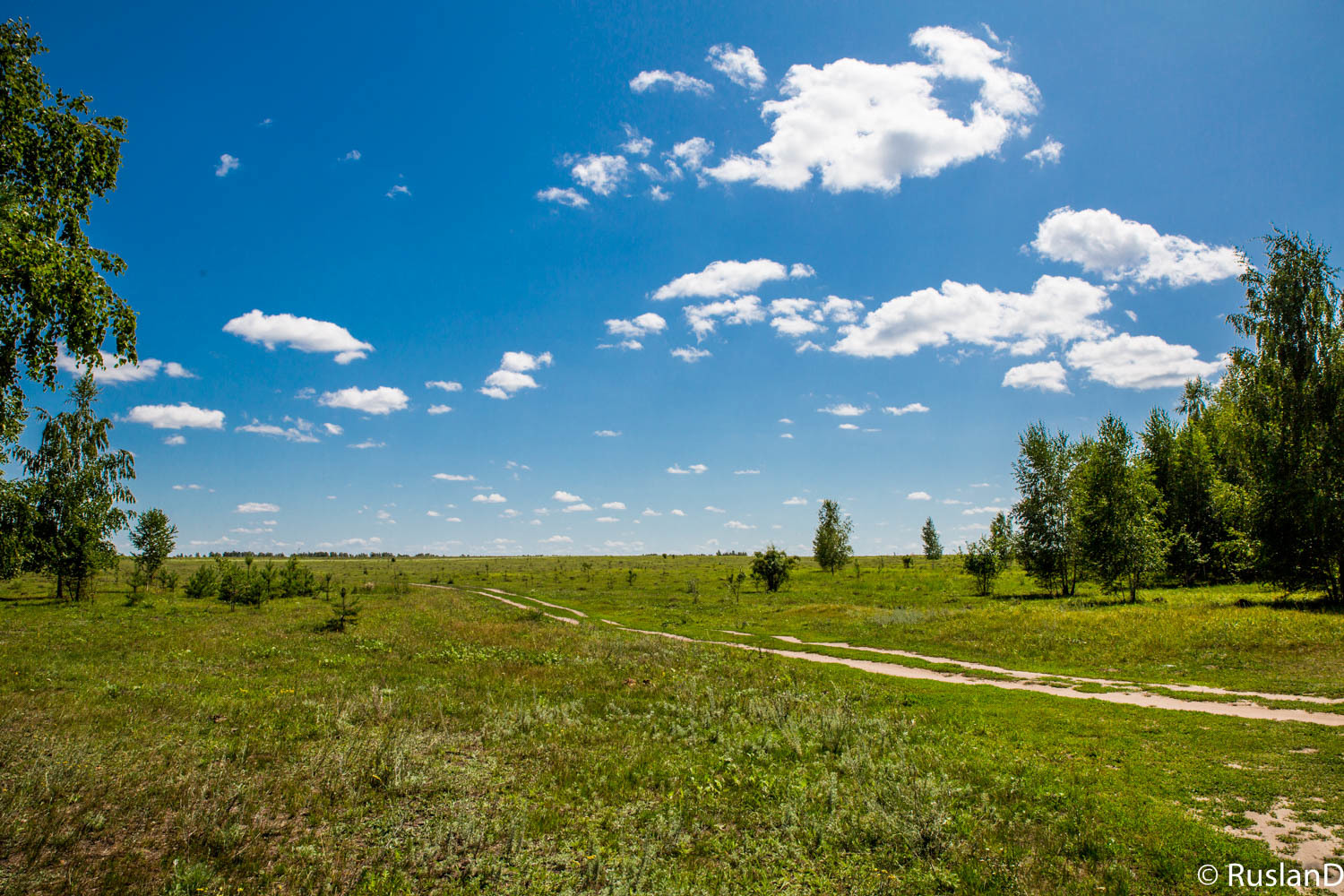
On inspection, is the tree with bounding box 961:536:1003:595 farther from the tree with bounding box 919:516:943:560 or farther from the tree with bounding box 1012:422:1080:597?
the tree with bounding box 919:516:943:560

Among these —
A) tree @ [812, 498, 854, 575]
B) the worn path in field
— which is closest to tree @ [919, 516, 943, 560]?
tree @ [812, 498, 854, 575]

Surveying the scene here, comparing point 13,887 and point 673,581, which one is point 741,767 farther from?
point 673,581

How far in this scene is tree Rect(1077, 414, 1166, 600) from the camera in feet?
142

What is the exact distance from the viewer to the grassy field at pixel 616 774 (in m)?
7.97

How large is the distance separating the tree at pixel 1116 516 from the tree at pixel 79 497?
77508 millimetres

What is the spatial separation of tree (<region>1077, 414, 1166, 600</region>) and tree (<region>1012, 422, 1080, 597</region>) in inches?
129

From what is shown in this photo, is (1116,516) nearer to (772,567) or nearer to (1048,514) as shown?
(1048,514)

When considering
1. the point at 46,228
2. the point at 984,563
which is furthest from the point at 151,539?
the point at 984,563

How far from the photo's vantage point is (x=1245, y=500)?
36.2 metres

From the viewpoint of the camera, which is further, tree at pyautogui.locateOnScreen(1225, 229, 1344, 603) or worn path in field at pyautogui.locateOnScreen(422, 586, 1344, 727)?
tree at pyautogui.locateOnScreen(1225, 229, 1344, 603)

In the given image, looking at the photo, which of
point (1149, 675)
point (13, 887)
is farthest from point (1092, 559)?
point (13, 887)

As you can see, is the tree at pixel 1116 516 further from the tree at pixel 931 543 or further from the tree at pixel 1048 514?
the tree at pixel 931 543

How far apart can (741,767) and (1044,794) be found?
5.71 m

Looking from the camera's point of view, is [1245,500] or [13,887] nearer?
[13,887]
